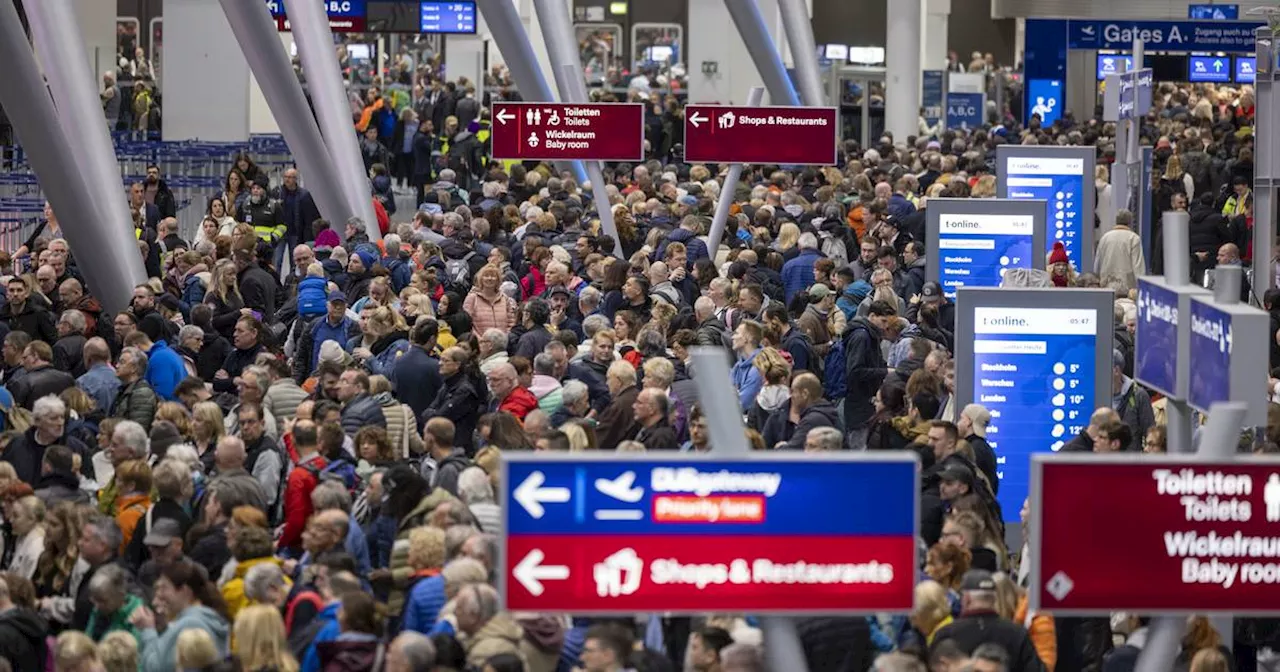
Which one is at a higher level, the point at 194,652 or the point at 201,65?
the point at 201,65

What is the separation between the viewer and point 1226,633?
8.27 m

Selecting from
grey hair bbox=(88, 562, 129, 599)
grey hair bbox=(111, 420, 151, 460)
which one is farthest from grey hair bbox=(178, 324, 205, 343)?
grey hair bbox=(88, 562, 129, 599)

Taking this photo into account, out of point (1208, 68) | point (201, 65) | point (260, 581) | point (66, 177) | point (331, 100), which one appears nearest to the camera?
point (260, 581)

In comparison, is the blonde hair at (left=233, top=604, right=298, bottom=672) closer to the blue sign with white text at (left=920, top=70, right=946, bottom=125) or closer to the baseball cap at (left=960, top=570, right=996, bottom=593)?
the baseball cap at (left=960, top=570, right=996, bottom=593)

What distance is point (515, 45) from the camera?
26.9 m

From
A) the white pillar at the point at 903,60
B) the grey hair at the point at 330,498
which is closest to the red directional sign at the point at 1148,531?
the grey hair at the point at 330,498

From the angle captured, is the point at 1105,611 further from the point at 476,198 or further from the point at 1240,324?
the point at 476,198

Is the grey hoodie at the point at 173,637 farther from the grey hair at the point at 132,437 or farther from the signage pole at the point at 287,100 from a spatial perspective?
the signage pole at the point at 287,100

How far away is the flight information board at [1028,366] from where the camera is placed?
12.9 metres

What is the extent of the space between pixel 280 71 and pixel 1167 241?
15.3m

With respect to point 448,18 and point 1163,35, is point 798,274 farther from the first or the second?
point 1163,35

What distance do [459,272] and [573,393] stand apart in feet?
22.5

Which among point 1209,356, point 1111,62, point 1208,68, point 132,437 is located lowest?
point 132,437

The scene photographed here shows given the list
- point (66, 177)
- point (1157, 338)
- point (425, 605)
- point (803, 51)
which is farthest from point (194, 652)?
point (803, 51)
